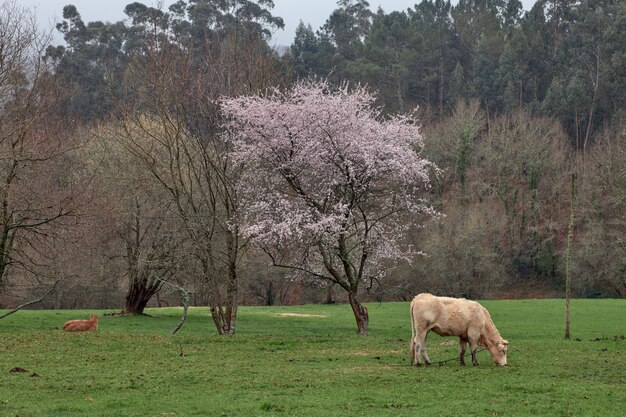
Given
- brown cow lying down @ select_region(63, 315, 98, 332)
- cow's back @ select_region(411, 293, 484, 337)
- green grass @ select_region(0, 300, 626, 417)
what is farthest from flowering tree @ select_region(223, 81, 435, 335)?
cow's back @ select_region(411, 293, 484, 337)

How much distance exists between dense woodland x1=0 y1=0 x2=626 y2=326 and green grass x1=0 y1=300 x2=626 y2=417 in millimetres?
5331

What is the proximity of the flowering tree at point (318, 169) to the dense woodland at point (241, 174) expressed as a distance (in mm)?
1345

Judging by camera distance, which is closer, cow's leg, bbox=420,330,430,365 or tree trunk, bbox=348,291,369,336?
cow's leg, bbox=420,330,430,365

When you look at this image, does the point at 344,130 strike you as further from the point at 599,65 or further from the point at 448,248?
the point at 599,65

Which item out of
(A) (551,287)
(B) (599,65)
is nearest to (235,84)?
(A) (551,287)

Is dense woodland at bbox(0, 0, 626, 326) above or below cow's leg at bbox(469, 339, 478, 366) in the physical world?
above

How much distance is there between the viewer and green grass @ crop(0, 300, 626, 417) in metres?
16.2

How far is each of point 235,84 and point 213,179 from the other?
164 inches

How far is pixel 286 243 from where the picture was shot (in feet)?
123

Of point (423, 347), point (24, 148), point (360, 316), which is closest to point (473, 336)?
point (423, 347)

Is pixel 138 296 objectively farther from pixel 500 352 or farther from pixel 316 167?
pixel 500 352

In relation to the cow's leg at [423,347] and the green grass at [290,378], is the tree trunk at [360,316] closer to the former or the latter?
the green grass at [290,378]

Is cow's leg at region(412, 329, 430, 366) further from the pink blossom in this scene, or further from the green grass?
the pink blossom

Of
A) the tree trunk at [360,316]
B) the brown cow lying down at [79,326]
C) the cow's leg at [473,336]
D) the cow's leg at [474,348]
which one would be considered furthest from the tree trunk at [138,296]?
the cow's leg at [473,336]
